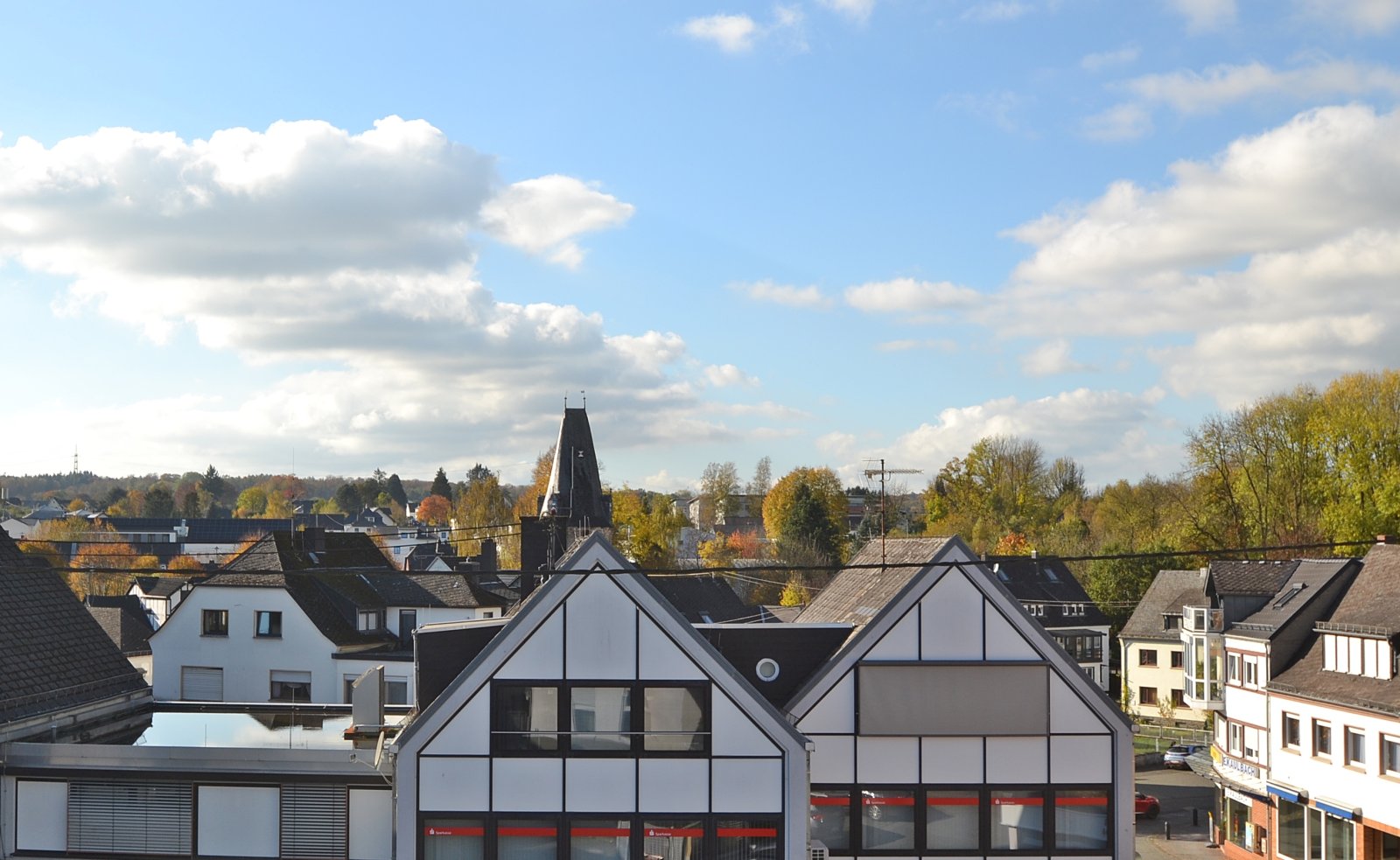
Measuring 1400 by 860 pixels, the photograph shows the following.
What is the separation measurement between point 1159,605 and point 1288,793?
29.6 meters

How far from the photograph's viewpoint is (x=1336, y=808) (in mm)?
35812

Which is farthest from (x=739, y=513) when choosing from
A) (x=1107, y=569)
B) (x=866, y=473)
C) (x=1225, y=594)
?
(x=866, y=473)

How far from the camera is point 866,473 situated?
27.5 m

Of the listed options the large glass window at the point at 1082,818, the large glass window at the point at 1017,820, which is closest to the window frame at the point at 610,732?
the large glass window at the point at 1017,820

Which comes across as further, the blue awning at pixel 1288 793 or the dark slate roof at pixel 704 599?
the dark slate roof at pixel 704 599

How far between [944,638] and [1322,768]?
22153 millimetres

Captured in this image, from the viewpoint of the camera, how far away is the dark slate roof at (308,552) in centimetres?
4425

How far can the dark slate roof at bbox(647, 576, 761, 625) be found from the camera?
49.1 metres

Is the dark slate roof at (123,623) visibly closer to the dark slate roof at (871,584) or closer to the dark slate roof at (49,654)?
the dark slate roof at (49,654)

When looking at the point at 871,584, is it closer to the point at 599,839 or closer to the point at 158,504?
the point at 599,839

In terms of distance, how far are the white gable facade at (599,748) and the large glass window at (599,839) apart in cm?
2

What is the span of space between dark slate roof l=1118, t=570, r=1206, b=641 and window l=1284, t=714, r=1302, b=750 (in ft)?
82.8

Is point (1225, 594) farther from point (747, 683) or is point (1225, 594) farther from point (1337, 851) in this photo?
point (747, 683)

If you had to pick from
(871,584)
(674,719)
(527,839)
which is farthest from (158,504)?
(674,719)
